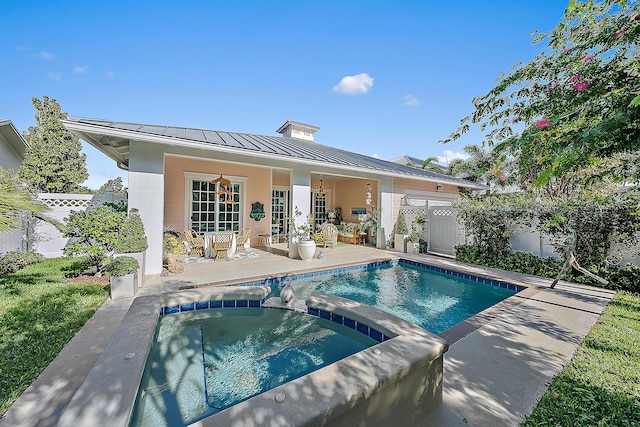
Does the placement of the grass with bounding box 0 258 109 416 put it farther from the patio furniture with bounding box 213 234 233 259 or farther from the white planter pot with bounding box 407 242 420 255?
the white planter pot with bounding box 407 242 420 255

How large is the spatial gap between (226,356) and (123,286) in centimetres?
280

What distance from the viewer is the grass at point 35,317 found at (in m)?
2.66

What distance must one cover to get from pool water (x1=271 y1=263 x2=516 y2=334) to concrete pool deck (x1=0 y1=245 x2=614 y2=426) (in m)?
0.66

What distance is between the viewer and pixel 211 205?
33.3 feet

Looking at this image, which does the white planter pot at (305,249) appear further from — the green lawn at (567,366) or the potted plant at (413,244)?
the green lawn at (567,366)

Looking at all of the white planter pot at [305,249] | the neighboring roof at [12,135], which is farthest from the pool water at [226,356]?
the neighboring roof at [12,135]

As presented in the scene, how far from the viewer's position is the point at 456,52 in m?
6.56

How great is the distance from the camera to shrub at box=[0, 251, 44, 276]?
6.22 m

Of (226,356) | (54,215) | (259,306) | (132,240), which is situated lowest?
(226,356)

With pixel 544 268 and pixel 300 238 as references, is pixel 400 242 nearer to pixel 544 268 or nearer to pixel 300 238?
pixel 300 238

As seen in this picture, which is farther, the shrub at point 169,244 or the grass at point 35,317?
the shrub at point 169,244

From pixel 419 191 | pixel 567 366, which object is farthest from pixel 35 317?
pixel 419 191

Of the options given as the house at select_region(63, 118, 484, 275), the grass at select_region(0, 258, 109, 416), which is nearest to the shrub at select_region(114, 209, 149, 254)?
the house at select_region(63, 118, 484, 275)

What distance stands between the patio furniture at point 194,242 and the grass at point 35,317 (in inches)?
112
